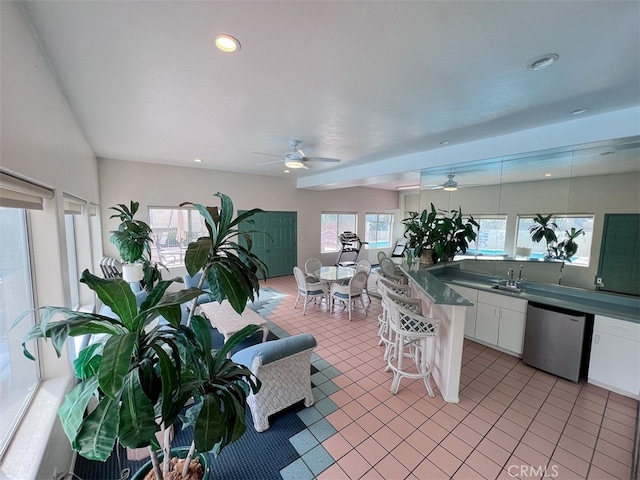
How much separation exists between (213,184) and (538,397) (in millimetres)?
6580

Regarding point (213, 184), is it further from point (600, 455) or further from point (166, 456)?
point (600, 455)

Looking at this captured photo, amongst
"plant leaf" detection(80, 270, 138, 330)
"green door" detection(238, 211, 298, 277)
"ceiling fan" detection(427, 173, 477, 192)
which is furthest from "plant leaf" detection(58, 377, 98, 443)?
"green door" detection(238, 211, 298, 277)

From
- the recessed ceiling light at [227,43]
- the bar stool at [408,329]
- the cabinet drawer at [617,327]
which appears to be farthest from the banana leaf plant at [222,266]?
the cabinet drawer at [617,327]

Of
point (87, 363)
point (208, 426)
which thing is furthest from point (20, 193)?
point (208, 426)

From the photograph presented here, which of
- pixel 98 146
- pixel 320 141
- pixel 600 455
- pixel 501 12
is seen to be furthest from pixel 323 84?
pixel 98 146

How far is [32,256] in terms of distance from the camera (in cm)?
173

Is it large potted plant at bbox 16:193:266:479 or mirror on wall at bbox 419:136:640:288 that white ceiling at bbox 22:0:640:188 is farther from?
large potted plant at bbox 16:193:266:479

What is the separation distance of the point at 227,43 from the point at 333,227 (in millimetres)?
7233

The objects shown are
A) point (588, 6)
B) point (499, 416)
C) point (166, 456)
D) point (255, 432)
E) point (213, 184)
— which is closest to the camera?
point (166, 456)

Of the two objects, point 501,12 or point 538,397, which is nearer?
point 501,12

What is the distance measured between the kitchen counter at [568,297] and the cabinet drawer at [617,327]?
4 centimetres

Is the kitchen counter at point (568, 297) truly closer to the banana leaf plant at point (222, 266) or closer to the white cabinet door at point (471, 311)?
the white cabinet door at point (471, 311)

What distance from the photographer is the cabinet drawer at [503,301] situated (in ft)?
9.96

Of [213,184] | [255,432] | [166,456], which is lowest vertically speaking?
[255,432]
